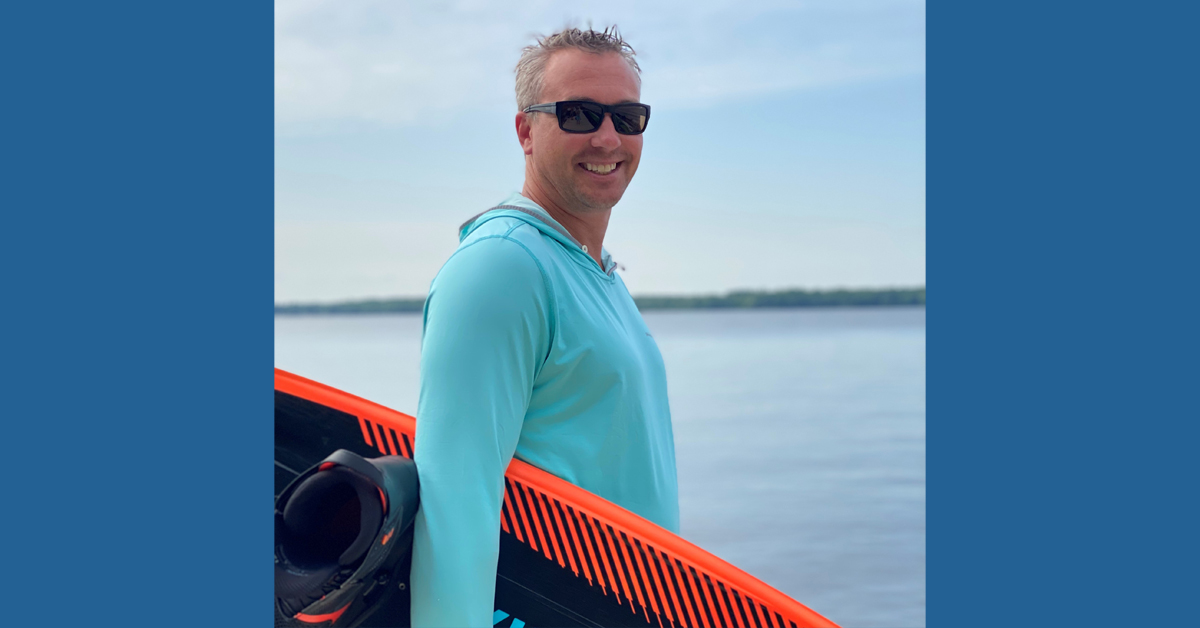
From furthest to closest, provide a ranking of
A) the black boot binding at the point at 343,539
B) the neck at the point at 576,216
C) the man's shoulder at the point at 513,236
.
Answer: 1. the neck at the point at 576,216
2. the man's shoulder at the point at 513,236
3. the black boot binding at the point at 343,539

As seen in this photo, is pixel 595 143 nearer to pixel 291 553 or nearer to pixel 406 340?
pixel 291 553

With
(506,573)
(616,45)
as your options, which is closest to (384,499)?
(506,573)

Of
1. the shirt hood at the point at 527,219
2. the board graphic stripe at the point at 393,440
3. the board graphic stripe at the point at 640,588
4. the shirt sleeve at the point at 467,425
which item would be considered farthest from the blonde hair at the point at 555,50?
the board graphic stripe at the point at 640,588

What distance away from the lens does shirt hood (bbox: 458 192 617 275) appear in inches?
51.6

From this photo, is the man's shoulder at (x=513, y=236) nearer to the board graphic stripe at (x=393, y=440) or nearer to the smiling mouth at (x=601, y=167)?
the smiling mouth at (x=601, y=167)

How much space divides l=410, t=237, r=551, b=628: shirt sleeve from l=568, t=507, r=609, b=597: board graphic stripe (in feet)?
0.69

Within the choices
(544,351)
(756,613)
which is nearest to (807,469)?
(756,613)

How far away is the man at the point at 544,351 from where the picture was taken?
3.64ft

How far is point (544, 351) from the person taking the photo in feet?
3.92

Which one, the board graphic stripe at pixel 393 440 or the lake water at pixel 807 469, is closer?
the board graphic stripe at pixel 393 440

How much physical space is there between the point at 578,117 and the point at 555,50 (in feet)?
0.42

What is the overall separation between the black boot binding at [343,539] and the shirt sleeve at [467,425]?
3 cm

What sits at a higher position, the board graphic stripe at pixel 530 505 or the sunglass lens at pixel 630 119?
the sunglass lens at pixel 630 119

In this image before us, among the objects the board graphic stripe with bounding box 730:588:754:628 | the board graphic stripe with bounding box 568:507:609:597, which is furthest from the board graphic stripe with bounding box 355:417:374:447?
the board graphic stripe with bounding box 730:588:754:628
